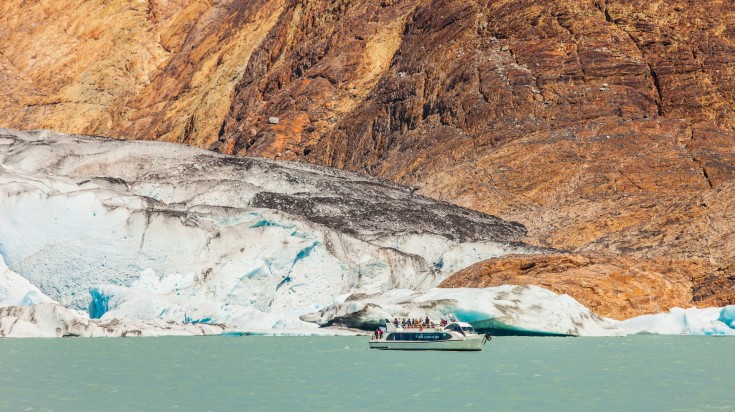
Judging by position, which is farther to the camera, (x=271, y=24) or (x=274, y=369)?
(x=271, y=24)

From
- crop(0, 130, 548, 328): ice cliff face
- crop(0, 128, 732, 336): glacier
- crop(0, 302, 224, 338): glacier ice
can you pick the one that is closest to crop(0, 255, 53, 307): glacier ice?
crop(0, 128, 732, 336): glacier

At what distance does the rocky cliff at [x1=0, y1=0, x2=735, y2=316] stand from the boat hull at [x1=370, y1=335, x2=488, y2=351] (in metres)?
10.9

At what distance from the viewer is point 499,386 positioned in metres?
23.0

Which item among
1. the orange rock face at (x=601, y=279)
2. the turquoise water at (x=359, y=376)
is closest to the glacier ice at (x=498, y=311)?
the turquoise water at (x=359, y=376)

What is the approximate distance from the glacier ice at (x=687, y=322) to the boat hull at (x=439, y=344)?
386 inches

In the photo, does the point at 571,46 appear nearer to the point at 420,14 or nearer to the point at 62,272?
the point at 420,14

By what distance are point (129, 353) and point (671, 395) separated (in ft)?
52.0

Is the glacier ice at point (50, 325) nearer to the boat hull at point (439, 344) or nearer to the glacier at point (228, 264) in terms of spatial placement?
the glacier at point (228, 264)

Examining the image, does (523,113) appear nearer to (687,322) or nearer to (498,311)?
(687,322)

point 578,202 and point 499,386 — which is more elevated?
point 578,202

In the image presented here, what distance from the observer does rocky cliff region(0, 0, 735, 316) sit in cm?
5531

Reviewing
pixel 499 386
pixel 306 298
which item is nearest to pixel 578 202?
pixel 306 298

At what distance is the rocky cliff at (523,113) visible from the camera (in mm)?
55312

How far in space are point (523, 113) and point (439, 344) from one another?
38.9 metres
